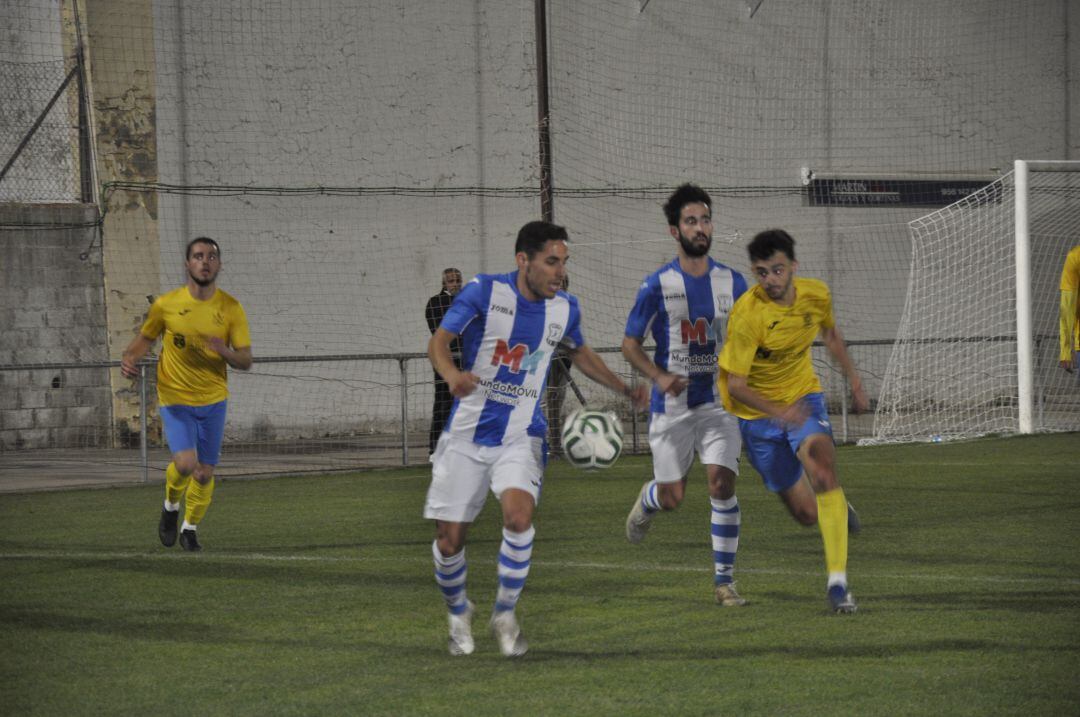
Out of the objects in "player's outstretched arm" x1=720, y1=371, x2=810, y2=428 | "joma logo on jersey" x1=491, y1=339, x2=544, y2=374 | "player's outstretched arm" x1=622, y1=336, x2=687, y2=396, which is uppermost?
"joma logo on jersey" x1=491, y1=339, x2=544, y2=374

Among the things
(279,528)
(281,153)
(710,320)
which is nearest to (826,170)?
(281,153)

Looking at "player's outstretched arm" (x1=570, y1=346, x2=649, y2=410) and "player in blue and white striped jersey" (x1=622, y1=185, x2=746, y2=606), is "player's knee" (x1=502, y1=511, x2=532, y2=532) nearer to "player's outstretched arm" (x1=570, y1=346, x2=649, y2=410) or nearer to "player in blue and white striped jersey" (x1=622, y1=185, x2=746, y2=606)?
"player's outstretched arm" (x1=570, y1=346, x2=649, y2=410)

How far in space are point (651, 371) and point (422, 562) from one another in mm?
2278

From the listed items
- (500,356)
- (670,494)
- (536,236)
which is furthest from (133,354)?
(536,236)

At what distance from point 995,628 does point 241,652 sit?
3.19 metres

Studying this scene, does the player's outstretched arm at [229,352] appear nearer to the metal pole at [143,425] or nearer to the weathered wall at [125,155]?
the metal pole at [143,425]

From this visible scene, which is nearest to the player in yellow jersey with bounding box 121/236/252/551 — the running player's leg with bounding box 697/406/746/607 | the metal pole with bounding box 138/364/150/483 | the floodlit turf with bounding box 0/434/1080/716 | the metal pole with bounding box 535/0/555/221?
the floodlit turf with bounding box 0/434/1080/716

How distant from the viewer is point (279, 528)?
11.1 metres

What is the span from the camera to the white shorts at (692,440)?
25.2ft

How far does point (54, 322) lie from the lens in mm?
19531

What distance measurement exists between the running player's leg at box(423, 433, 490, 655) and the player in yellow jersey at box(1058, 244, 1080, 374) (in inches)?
257

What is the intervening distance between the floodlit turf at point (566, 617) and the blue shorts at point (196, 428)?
2.19ft

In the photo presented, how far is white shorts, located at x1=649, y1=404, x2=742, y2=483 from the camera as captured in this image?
768cm

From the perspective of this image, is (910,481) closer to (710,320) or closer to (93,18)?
(710,320)
